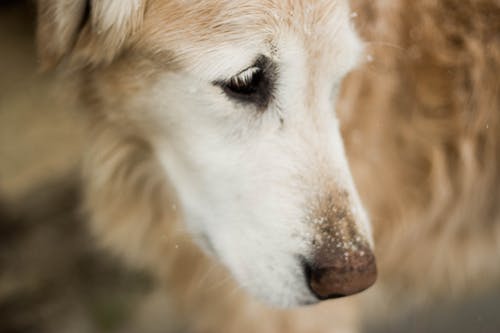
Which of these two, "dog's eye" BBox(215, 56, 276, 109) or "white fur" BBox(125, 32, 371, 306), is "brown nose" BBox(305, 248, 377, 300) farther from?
"dog's eye" BBox(215, 56, 276, 109)

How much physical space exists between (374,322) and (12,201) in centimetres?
136

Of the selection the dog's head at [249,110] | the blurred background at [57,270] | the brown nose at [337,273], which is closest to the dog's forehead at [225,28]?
the dog's head at [249,110]

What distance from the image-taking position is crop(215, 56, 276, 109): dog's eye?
1.11 m

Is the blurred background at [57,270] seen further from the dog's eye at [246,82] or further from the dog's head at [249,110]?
the dog's eye at [246,82]

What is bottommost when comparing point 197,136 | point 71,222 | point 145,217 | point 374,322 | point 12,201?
point 374,322

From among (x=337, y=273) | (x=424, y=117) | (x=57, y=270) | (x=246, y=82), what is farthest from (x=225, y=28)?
(x=57, y=270)

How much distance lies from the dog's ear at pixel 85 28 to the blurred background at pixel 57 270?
77 cm

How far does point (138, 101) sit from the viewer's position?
1.19 m

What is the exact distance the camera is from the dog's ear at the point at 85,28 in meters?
1.11

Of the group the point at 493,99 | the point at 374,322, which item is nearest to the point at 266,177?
the point at 493,99

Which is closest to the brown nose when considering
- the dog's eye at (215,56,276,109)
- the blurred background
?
the dog's eye at (215,56,276,109)

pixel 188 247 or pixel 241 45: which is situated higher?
pixel 241 45

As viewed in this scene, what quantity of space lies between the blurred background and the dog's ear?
77 centimetres

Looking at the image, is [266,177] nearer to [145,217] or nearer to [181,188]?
[181,188]
